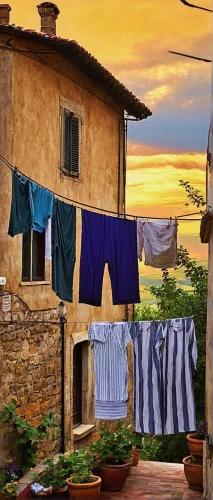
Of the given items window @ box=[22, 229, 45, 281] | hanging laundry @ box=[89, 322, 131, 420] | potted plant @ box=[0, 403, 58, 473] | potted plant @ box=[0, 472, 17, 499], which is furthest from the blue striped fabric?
window @ box=[22, 229, 45, 281]

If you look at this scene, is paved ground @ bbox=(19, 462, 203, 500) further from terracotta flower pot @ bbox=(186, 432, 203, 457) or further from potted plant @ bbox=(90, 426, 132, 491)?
terracotta flower pot @ bbox=(186, 432, 203, 457)

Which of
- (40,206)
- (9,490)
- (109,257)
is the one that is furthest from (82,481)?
(40,206)

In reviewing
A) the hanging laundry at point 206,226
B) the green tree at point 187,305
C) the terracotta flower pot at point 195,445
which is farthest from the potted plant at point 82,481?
the green tree at point 187,305

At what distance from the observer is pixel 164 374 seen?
1243 centimetres

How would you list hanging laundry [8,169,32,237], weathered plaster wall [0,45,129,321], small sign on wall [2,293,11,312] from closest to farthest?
hanging laundry [8,169,32,237]
small sign on wall [2,293,11,312]
weathered plaster wall [0,45,129,321]

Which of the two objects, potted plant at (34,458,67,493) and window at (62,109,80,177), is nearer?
potted plant at (34,458,67,493)

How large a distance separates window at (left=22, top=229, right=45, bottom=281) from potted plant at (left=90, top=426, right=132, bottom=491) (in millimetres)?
3314

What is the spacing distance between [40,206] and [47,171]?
299 cm

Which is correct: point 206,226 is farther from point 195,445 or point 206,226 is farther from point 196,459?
point 196,459

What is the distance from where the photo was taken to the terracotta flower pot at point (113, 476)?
43.3 ft

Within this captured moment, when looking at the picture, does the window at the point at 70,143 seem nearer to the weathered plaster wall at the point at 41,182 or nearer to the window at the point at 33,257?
the weathered plaster wall at the point at 41,182

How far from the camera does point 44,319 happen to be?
13555mm

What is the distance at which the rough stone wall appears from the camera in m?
12.0

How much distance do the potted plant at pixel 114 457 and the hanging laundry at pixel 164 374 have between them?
3.96ft
